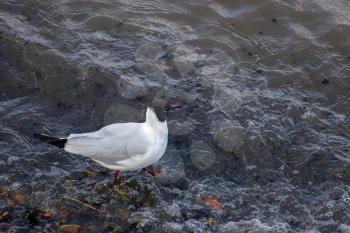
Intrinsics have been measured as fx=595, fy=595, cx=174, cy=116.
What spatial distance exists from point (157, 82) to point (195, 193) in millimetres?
1851

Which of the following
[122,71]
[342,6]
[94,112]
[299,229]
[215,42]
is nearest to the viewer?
[299,229]

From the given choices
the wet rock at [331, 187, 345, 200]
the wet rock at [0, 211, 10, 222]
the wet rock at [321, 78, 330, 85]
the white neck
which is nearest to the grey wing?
the white neck

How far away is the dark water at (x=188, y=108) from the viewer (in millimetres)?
6191

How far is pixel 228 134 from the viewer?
7.05m

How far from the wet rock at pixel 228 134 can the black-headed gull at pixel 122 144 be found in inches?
37.4

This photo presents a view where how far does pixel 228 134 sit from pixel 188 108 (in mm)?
654

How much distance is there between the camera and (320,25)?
853 centimetres

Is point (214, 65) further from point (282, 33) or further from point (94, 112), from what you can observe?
point (94, 112)

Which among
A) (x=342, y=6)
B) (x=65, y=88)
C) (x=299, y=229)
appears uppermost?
(x=342, y=6)

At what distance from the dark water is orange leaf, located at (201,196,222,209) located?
2 centimetres

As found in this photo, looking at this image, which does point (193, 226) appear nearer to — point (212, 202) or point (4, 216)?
point (212, 202)

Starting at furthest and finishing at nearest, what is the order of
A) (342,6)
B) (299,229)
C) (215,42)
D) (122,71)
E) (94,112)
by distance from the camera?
1. (342,6)
2. (215,42)
3. (122,71)
4. (94,112)
5. (299,229)

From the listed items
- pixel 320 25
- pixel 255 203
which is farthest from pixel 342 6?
pixel 255 203

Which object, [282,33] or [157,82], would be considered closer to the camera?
[157,82]
